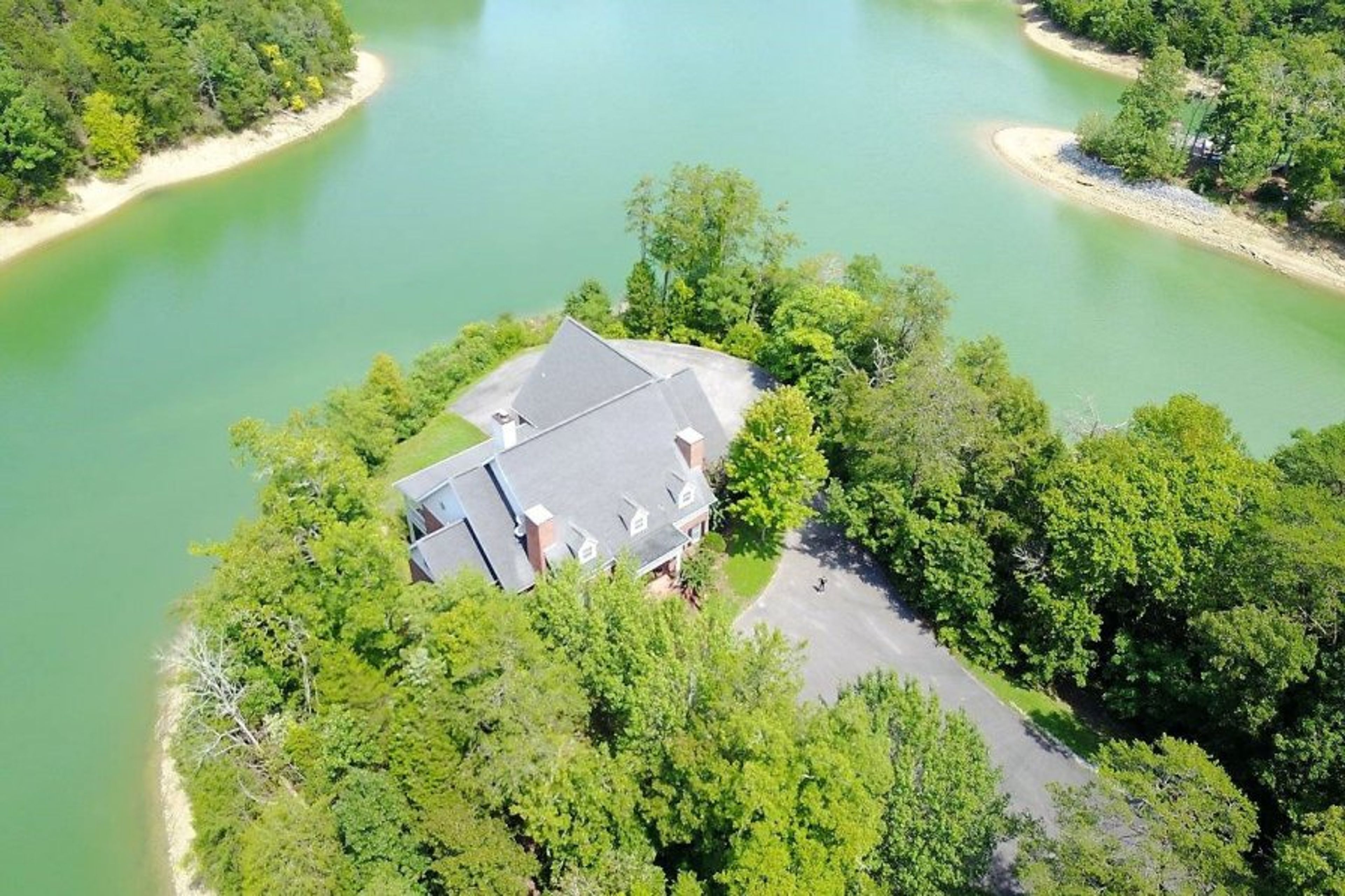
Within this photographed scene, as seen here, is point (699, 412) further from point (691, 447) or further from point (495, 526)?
point (495, 526)

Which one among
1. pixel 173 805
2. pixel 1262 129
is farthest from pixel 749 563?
pixel 1262 129

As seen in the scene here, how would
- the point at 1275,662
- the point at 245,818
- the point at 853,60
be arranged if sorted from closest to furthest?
the point at 1275,662 < the point at 245,818 < the point at 853,60

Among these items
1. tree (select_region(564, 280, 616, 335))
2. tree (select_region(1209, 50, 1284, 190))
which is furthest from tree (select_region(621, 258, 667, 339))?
tree (select_region(1209, 50, 1284, 190))

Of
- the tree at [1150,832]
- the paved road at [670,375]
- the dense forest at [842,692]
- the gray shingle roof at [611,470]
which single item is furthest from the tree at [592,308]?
the tree at [1150,832]

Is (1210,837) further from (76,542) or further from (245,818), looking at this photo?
(76,542)

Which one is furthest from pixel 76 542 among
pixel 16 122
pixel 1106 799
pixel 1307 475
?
pixel 1307 475

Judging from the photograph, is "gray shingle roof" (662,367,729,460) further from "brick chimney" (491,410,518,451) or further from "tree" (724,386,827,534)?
"brick chimney" (491,410,518,451)

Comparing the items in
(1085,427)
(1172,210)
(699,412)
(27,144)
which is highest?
(27,144)
